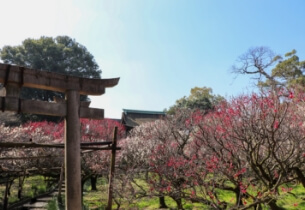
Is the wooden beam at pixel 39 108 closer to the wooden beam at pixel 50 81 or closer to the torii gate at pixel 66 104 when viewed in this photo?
the torii gate at pixel 66 104

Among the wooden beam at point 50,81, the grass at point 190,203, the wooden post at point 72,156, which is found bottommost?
the grass at point 190,203

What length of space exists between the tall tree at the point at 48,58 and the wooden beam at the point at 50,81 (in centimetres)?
2602

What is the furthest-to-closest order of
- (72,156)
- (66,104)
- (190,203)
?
(190,203), (66,104), (72,156)

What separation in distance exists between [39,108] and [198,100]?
27298 mm

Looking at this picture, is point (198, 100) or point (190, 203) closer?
point (190, 203)

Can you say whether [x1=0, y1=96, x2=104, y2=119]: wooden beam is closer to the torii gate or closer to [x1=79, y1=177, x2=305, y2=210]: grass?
the torii gate

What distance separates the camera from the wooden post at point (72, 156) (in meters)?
4.44

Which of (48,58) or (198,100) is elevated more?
(48,58)

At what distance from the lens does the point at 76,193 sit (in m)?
4.47

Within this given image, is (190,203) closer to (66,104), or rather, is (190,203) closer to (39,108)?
(66,104)

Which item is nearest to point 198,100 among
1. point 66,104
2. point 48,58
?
point 48,58

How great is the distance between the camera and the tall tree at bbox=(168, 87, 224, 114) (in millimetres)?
30078

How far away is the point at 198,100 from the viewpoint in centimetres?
3064

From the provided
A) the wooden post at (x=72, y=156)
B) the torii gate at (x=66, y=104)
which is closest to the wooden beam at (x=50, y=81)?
the torii gate at (x=66, y=104)
